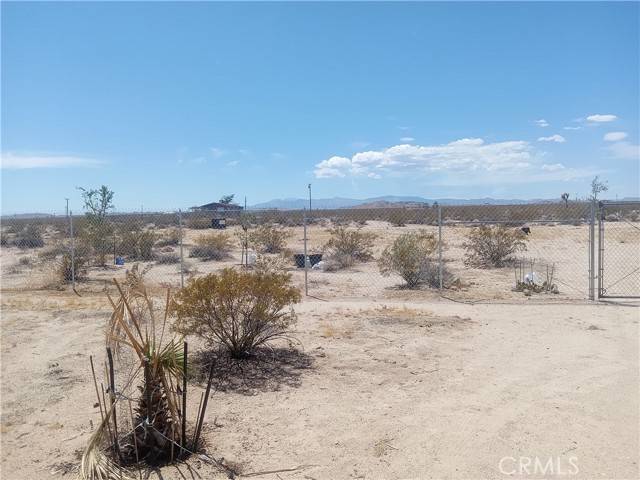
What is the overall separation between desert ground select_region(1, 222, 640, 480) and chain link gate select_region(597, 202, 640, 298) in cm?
148

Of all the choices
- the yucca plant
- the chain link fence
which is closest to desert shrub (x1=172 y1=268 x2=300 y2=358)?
the yucca plant

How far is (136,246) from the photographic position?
2295 centimetres

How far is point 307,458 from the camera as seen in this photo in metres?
4.79

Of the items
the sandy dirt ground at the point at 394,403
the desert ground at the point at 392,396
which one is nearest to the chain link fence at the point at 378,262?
the desert ground at the point at 392,396

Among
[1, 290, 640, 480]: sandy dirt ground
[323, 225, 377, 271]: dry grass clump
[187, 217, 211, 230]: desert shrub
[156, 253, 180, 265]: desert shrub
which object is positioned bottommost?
[1, 290, 640, 480]: sandy dirt ground

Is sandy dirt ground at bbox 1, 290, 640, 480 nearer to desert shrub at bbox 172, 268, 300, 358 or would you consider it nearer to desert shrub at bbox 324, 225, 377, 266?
desert shrub at bbox 172, 268, 300, 358

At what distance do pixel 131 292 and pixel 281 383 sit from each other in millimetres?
2579

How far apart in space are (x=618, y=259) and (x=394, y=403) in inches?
713

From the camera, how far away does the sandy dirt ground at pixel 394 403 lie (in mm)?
4684

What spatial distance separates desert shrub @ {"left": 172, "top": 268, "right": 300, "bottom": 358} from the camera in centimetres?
703

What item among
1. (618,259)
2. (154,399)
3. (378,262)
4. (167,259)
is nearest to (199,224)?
(167,259)

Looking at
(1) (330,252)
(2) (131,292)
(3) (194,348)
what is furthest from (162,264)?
(2) (131,292)

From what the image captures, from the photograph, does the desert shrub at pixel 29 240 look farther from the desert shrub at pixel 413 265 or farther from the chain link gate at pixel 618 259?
the chain link gate at pixel 618 259

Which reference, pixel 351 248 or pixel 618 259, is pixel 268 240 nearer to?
pixel 351 248
